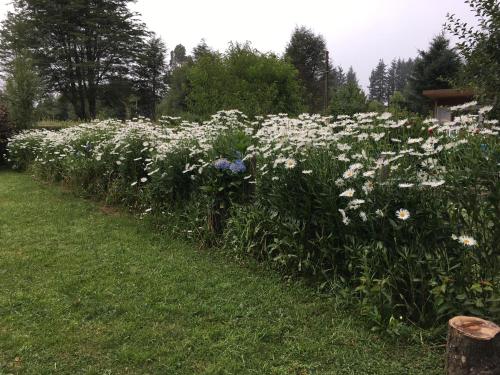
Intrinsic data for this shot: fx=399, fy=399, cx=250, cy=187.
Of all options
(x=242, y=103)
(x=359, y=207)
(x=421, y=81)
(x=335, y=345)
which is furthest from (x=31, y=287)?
(x=421, y=81)

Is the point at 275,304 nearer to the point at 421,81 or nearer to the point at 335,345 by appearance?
the point at 335,345

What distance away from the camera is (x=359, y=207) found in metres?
2.72

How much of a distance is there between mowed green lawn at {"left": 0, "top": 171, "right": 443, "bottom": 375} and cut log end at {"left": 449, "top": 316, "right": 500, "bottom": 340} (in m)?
0.33

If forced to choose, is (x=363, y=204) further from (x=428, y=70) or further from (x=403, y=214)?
(x=428, y=70)

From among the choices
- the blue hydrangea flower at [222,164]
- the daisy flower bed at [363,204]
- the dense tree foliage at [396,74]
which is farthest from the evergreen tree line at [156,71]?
the dense tree foliage at [396,74]

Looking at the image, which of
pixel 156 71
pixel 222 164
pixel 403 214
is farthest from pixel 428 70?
pixel 156 71

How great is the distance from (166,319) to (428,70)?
2172 cm

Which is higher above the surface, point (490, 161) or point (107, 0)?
point (107, 0)

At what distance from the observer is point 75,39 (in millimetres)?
30078

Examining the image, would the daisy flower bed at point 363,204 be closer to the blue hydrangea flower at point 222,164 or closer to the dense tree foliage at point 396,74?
the blue hydrangea flower at point 222,164

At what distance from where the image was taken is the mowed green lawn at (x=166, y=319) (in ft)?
7.48

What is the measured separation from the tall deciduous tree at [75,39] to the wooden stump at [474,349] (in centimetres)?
3189

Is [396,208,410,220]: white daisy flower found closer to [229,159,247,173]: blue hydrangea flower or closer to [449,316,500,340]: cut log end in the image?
[449,316,500,340]: cut log end

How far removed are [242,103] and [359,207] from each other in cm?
1179
